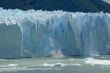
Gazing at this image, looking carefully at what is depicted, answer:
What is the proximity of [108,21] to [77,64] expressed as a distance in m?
3.83

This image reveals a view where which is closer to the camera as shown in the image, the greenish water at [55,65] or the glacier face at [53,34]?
the greenish water at [55,65]

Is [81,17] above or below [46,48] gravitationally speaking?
above

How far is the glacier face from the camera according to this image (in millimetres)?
17000

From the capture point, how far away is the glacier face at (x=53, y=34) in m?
17.0

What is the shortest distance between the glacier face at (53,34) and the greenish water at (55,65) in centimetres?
66

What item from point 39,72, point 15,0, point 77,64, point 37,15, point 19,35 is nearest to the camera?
point 39,72

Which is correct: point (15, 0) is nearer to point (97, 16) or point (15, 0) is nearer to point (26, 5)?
point (26, 5)

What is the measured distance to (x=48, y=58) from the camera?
57.0ft

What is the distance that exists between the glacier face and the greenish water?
66 cm

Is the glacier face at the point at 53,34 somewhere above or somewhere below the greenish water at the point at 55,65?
above

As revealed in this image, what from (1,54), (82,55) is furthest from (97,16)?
(1,54)

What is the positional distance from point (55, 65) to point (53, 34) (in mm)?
2618

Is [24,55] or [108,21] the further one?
[108,21]

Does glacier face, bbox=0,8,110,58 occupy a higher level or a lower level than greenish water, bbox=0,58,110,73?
higher
